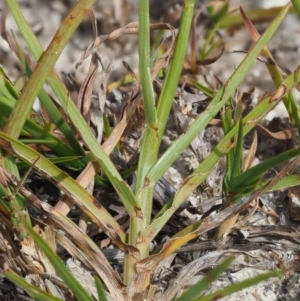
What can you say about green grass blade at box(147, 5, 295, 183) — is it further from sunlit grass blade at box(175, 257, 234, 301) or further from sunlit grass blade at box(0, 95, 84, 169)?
sunlit grass blade at box(175, 257, 234, 301)

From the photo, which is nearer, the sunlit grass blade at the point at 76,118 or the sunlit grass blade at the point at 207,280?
the sunlit grass blade at the point at 207,280

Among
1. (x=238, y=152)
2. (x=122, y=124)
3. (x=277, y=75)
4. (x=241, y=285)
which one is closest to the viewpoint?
(x=241, y=285)

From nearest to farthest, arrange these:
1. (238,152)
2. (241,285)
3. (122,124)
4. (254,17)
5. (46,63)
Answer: (241,285), (46,63), (238,152), (122,124), (254,17)

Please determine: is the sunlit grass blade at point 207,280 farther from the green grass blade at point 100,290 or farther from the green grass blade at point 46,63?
the green grass blade at point 46,63

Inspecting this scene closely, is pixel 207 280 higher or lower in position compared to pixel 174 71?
lower

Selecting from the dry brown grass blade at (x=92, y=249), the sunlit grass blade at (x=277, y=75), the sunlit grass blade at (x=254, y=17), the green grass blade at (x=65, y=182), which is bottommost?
the dry brown grass blade at (x=92, y=249)

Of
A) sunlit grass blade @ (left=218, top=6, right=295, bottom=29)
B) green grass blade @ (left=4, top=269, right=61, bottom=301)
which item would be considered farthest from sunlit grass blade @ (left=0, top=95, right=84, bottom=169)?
sunlit grass blade @ (left=218, top=6, right=295, bottom=29)

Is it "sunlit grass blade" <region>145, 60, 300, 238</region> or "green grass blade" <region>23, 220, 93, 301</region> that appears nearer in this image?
"green grass blade" <region>23, 220, 93, 301</region>

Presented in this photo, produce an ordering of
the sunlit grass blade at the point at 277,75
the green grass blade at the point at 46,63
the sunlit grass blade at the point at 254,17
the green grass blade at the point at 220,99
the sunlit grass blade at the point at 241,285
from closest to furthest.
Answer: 1. the sunlit grass blade at the point at 241,285
2. the green grass blade at the point at 46,63
3. the green grass blade at the point at 220,99
4. the sunlit grass blade at the point at 277,75
5. the sunlit grass blade at the point at 254,17

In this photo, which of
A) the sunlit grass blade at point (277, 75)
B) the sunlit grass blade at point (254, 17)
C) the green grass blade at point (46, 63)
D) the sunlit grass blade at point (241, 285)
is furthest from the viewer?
the sunlit grass blade at point (254, 17)

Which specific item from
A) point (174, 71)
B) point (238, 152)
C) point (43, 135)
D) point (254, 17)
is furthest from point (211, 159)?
point (254, 17)

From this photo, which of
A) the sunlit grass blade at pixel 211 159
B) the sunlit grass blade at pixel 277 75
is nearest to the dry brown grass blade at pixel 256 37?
the sunlit grass blade at pixel 277 75

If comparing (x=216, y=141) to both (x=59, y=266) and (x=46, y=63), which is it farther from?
(x=59, y=266)
